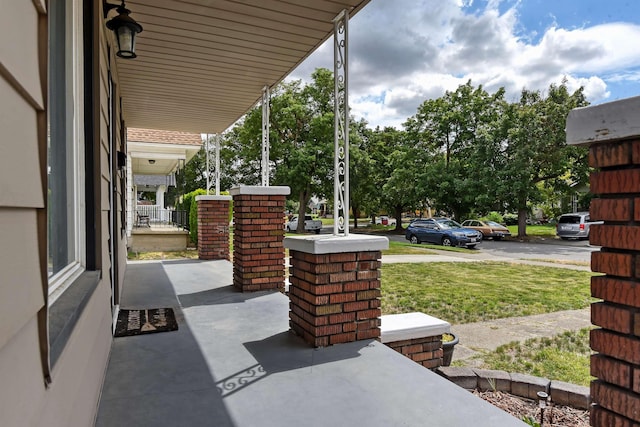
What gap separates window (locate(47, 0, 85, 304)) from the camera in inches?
67.7

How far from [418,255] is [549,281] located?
494 centimetres

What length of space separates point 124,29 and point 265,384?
2765mm

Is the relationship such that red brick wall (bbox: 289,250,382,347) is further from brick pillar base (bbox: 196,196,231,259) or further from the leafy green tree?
the leafy green tree

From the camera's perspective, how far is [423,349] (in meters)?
3.46

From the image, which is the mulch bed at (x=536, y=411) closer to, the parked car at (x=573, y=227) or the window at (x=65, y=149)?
the window at (x=65, y=149)

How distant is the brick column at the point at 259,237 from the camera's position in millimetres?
5047

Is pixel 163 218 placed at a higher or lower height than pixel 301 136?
lower

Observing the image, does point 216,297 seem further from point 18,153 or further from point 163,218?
point 163,218

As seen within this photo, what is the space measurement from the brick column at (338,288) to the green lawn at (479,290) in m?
2.58

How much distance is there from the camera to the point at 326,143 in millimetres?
22781

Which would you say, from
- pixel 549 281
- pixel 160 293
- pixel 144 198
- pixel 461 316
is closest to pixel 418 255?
pixel 549 281

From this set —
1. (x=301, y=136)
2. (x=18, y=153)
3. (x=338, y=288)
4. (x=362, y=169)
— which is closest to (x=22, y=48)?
(x=18, y=153)

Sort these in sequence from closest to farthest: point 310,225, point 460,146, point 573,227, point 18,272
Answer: point 18,272 < point 573,227 < point 460,146 < point 310,225

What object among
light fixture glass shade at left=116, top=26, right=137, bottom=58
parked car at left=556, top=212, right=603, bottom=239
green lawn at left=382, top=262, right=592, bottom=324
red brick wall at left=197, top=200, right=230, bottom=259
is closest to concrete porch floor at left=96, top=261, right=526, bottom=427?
light fixture glass shade at left=116, top=26, right=137, bottom=58
